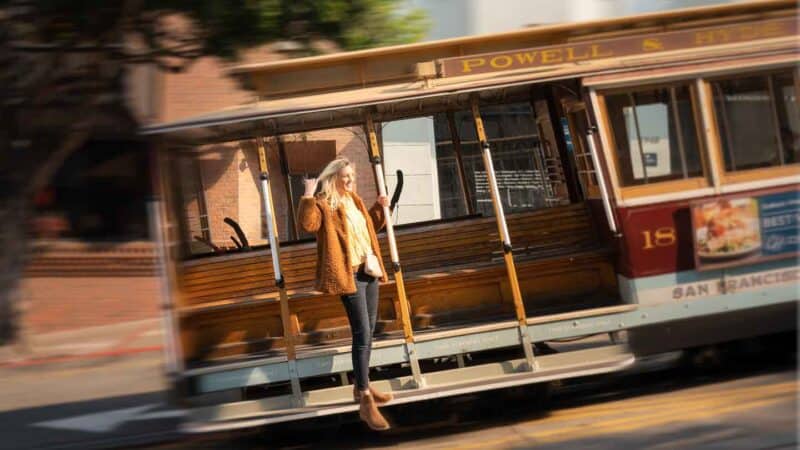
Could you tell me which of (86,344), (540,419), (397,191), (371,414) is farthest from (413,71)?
(86,344)

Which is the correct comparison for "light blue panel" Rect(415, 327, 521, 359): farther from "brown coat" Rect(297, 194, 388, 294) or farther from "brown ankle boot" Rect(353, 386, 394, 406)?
"brown coat" Rect(297, 194, 388, 294)

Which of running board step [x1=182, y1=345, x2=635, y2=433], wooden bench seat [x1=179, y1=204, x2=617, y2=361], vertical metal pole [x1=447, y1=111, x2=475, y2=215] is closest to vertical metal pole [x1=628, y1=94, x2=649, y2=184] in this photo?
wooden bench seat [x1=179, y1=204, x2=617, y2=361]

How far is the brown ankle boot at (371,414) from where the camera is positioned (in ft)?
21.8

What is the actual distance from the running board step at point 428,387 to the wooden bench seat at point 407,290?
620mm

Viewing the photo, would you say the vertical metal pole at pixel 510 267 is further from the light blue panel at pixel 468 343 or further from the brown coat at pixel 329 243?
the brown coat at pixel 329 243

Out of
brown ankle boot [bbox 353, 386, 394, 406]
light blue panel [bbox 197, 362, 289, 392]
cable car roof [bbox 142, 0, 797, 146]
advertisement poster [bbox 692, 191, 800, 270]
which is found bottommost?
brown ankle boot [bbox 353, 386, 394, 406]

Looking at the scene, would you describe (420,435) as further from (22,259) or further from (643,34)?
(22,259)

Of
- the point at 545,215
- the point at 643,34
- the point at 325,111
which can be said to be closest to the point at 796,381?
the point at 545,215

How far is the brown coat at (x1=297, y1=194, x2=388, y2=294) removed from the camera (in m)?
6.64

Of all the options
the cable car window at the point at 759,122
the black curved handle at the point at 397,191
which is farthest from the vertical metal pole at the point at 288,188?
the cable car window at the point at 759,122

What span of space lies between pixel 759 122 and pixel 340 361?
395 centimetres

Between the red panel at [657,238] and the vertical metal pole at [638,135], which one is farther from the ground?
the vertical metal pole at [638,135]

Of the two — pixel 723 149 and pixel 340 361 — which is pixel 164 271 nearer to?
pixel 340 361

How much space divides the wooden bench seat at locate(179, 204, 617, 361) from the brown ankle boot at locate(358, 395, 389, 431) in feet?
3.15
